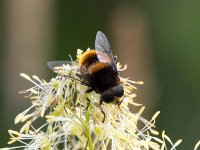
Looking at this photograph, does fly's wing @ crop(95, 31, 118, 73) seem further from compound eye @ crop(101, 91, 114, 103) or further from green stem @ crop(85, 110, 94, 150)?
green stem @ crop(85, 110, 94, 150)

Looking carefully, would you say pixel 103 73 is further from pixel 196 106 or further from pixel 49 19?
pixel 49 19

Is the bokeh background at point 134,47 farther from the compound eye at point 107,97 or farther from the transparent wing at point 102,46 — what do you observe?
the compound eye at point 107,97

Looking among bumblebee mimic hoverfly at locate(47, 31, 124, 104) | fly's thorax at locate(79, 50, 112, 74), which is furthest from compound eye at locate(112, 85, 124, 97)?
fly's thorax at locate(79, 50, 112, 74)

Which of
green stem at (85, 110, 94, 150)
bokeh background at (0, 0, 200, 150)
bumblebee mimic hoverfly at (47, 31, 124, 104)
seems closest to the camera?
green stem at (85, 110, 94, 150)

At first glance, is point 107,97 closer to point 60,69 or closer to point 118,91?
point 118,91

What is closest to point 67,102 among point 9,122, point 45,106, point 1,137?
point 45,106

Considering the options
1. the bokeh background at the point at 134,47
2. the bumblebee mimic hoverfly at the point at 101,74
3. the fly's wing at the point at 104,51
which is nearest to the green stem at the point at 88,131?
the bumblebee mimic hoverfly at the point at 101,74
